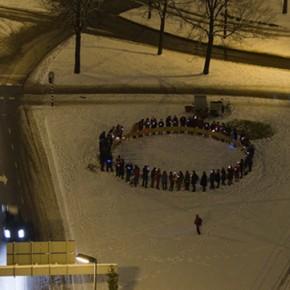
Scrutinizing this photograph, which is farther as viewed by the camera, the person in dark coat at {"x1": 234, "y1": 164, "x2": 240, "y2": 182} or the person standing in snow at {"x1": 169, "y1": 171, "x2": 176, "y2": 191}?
the person in dark coat at {"x1": 234, "y1": 164, "x2": 240, "y2": 182}

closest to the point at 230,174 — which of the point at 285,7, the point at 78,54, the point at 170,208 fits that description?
the point at 170,208

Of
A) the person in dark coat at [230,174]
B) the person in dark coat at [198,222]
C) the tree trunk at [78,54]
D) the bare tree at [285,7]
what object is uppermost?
the bare tree at [285,7]

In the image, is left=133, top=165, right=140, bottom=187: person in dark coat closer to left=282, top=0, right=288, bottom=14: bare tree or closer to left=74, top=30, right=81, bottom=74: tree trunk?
left=74, top=30, right=81, bottom=74: tree trunk

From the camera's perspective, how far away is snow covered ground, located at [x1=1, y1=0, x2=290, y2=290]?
35.3 meters

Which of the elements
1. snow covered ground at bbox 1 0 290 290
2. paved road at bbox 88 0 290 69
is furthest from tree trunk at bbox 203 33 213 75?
paved road at bbox 88 0 290 69

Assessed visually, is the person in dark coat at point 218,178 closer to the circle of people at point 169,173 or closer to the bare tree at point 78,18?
the circle of people at point 169,173

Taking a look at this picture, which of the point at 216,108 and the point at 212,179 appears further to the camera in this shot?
the point at 216,108

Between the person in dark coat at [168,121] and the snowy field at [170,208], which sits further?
the person in dark coat at [168,121]

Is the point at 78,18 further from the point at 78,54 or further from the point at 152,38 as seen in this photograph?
the point at 152,38

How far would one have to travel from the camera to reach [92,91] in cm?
5553

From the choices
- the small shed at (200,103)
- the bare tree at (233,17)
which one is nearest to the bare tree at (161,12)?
the bare tree at (233,17)

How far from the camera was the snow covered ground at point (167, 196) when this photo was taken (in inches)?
1391

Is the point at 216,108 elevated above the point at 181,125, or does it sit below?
above

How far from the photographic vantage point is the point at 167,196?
137ft
